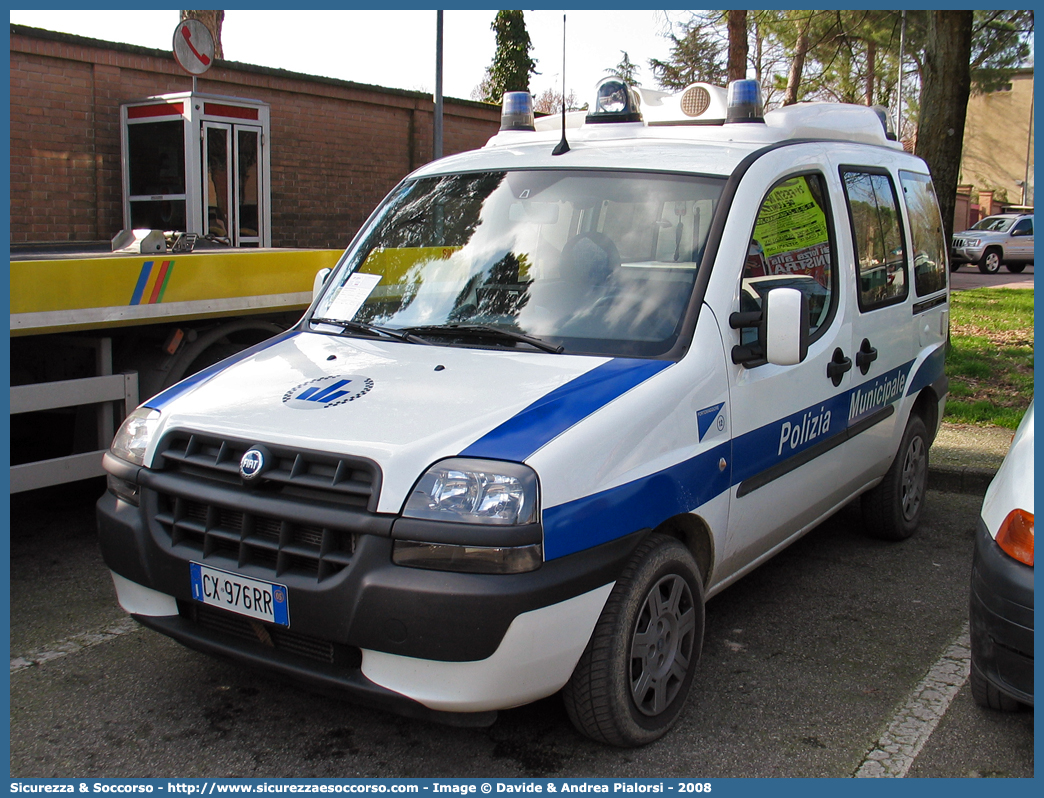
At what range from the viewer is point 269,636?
122 inches

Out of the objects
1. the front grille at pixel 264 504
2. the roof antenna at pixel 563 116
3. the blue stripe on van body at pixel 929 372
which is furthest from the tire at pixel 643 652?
the blue stripe on van body at pixel 929 372

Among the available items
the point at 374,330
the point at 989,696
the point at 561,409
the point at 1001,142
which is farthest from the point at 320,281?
the point at 1001,142

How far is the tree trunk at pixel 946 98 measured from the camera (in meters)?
10.6

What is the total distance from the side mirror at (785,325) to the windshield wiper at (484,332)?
74cm

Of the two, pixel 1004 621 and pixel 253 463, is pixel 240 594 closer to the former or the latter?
pixel 253 463

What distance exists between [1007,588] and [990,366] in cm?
763

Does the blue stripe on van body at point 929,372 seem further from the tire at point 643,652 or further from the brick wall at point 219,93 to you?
the brick wall at point 219,93

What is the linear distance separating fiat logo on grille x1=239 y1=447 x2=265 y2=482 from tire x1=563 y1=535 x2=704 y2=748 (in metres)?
1.12

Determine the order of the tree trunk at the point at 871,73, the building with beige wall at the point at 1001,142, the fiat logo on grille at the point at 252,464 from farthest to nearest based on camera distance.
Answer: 1. the building with beige wall at the point at 1001,142
2. the tree trunk at the point at 871,73
3. the fiat logo on grille at the point at 252,464

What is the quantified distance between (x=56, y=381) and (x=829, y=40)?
18.2 metres

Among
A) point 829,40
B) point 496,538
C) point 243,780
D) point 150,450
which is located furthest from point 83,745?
point 829,40

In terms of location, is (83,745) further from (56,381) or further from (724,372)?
(724,372)

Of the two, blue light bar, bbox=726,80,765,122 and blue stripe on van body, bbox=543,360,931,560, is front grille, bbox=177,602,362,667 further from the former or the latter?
blue light bar, bbox=726,80,765,122

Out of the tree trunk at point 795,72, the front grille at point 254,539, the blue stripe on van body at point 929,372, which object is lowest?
the front grille at point 254,539
